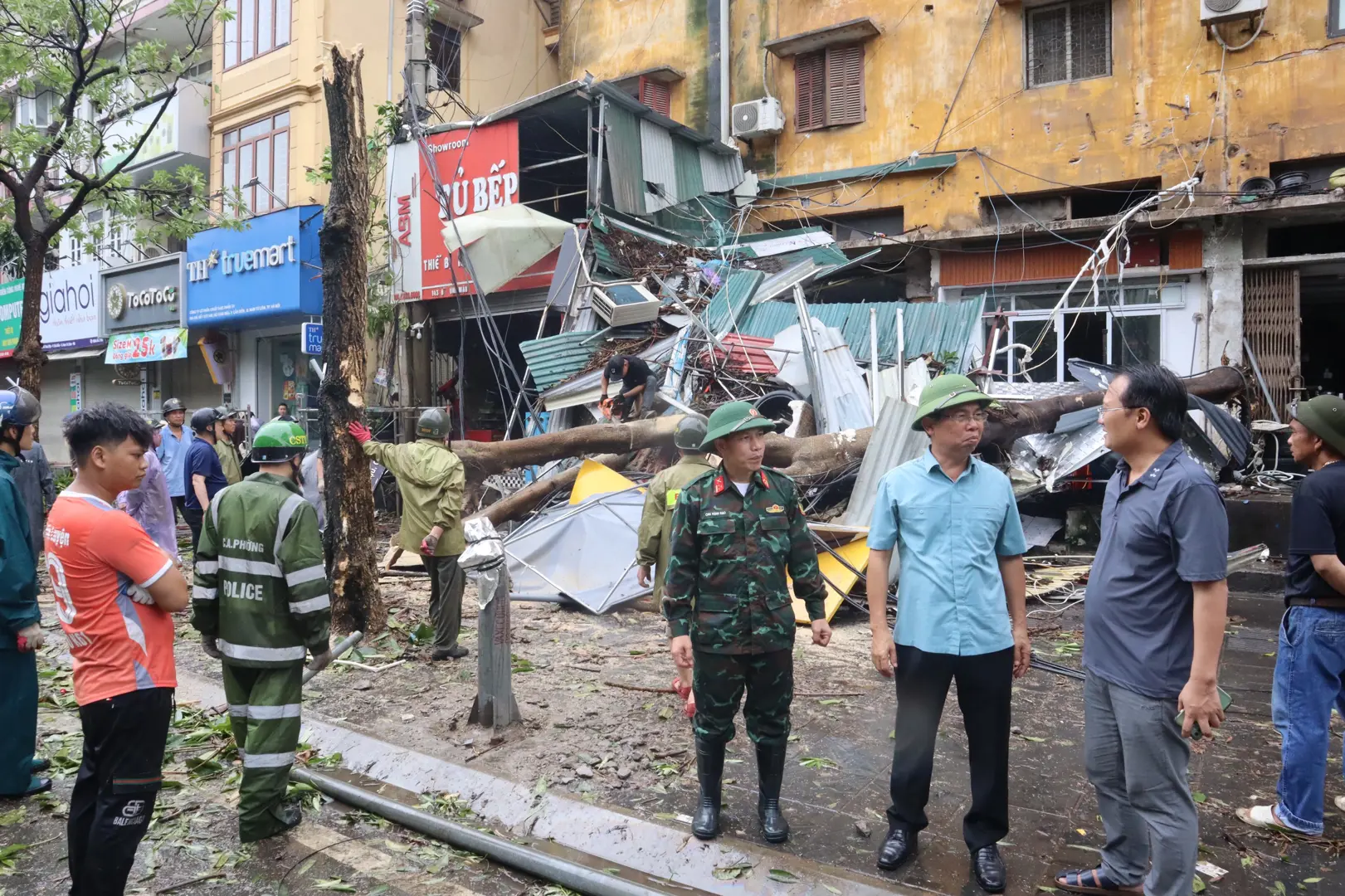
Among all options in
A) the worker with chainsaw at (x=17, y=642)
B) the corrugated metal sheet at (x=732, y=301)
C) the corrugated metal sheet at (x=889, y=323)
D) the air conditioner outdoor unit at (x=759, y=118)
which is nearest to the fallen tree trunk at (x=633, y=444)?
the corrugated metal sheet at (x=889, y=323)

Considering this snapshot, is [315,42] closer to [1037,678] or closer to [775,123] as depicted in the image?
[775,123]

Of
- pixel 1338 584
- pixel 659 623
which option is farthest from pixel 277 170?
pixel 1338 584

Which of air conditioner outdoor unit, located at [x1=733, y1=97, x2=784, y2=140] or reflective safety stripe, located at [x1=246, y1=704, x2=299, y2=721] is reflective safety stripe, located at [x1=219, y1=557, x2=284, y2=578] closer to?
reflective safety stripe, located at [x1=246, y1=704, x2=299, y2=721]

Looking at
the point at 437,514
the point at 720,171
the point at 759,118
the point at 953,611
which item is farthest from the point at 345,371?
the point at 759,118

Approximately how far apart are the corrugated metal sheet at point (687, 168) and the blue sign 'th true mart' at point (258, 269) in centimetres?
670

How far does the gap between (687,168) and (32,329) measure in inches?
410

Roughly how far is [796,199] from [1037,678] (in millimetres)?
12822

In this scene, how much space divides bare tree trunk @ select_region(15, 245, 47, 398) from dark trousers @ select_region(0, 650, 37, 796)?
26.6ft

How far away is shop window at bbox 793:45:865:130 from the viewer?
16359 millimetres

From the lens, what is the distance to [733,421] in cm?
354

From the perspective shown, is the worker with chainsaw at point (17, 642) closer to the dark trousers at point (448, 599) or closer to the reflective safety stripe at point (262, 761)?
the reflective safety stripe at point (262, 761)

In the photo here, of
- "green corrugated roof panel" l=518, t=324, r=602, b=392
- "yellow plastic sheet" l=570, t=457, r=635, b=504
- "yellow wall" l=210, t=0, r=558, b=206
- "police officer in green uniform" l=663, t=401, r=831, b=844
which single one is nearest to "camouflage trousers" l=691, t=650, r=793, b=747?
"police officer in green uniform" l=663, t=401, r=831, b=844

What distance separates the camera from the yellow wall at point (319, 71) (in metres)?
17.5

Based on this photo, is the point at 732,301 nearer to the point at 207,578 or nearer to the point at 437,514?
the point at 437,514
